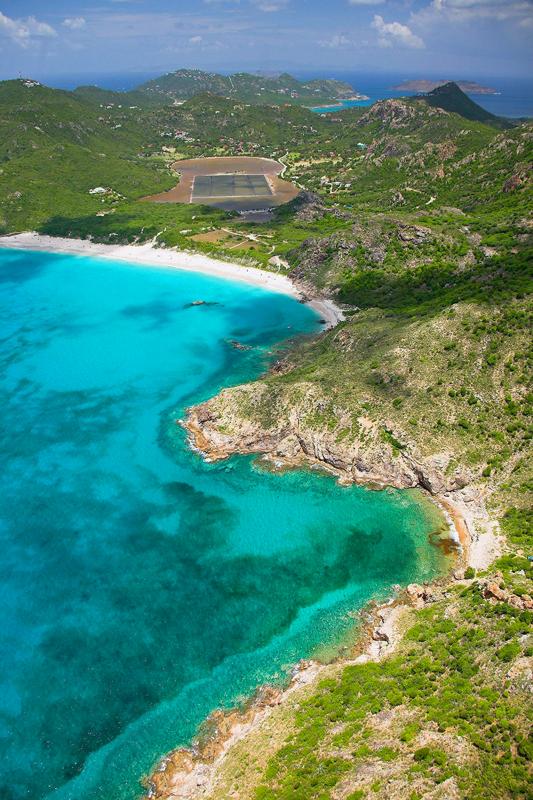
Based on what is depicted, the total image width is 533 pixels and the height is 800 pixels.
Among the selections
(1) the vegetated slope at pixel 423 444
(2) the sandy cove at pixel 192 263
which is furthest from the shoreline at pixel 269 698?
(2) the sandy cove at pixel 192 263

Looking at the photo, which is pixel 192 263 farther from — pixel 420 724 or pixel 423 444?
pixel 420 724

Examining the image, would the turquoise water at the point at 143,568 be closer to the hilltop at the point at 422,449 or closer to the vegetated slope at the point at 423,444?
the hilltop at the point at 422,449

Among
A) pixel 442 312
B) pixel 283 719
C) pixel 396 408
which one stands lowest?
pixel 283 719

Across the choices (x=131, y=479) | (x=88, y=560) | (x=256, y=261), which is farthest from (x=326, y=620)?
(x=256, y=261)

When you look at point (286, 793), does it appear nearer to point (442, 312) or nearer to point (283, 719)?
point (283, 719)

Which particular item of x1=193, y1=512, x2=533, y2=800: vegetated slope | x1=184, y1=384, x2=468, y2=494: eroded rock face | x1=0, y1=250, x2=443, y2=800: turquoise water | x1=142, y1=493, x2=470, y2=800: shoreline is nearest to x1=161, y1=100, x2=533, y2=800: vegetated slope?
x1=193, y1=512, x2=533, y2=800: vegetated slope
